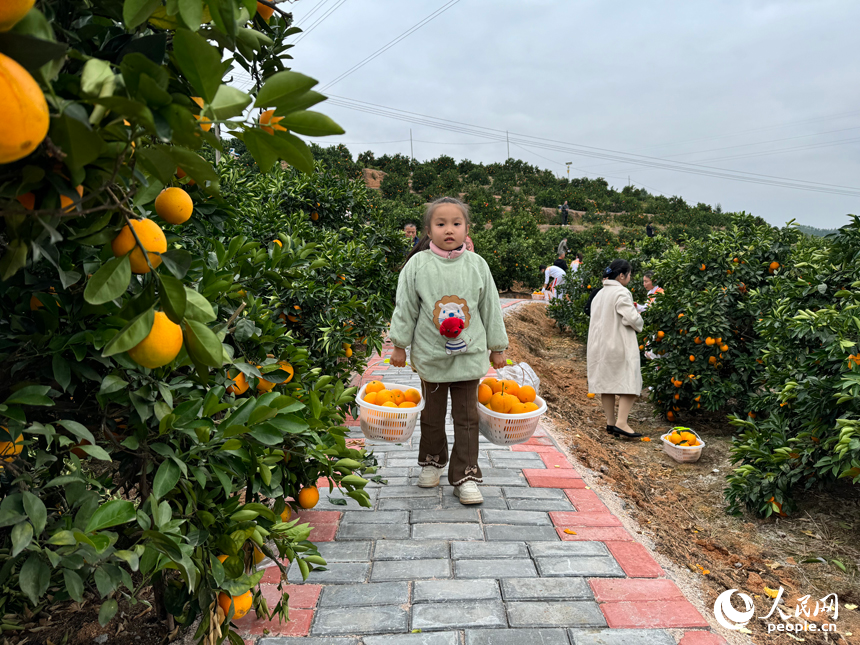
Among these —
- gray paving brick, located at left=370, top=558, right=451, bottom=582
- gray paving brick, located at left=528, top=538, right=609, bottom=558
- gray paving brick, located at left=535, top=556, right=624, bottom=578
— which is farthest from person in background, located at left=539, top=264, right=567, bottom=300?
gray paving brick, located at left=370, top=558, right=451, bottom=582

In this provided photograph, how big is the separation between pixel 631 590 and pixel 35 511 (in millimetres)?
2049

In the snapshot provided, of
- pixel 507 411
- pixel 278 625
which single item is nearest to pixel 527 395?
pixel 507 411

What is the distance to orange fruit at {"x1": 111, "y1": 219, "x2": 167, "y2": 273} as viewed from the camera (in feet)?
2.61

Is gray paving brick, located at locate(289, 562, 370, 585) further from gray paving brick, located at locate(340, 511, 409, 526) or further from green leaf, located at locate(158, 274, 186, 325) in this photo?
green leaf, located at locate(158, 274, 186, 325)

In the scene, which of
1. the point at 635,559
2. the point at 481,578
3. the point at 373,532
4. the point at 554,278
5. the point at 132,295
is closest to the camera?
the point at 132,295

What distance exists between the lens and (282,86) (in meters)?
0.66

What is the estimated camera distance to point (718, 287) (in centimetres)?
550

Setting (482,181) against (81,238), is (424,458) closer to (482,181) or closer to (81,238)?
(81,238)

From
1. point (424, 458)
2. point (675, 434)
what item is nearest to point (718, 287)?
point (675, 434)

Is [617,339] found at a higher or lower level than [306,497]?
lower

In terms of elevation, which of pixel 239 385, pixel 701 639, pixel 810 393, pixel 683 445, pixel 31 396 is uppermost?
pixel 31 396

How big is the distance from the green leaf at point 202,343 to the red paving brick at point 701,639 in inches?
74.2

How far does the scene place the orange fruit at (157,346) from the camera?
77cm

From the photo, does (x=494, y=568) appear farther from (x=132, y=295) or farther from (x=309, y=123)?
(x=309, y=123)
